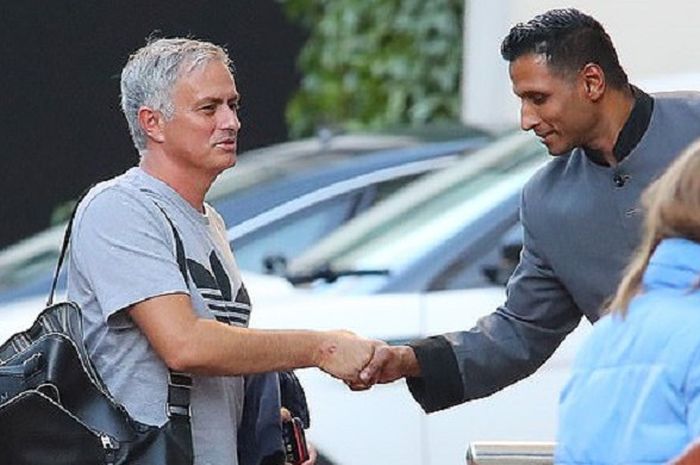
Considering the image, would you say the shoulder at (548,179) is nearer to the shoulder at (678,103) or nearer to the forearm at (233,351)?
the shoulder at (678,103)

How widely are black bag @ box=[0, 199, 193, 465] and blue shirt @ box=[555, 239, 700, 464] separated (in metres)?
1.09

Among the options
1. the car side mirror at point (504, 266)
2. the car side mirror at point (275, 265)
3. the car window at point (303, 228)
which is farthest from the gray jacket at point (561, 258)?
the car window at point (303, 228)

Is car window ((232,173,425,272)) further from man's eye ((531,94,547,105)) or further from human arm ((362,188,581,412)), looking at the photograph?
man's eye ((531,94,547,105))

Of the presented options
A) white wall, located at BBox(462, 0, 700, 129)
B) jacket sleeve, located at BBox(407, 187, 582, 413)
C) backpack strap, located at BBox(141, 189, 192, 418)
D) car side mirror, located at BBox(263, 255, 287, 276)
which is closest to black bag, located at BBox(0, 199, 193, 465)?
backpack strap, located at BBox(141, 189, 192, 418)

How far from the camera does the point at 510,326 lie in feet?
17.1

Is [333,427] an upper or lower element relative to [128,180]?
lower

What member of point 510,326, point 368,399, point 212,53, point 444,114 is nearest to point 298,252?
point 368,399

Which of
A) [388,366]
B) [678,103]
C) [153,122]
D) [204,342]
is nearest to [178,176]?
[153,122]

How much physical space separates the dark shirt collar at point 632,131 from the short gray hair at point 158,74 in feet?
2.89

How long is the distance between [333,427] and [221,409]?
1516 mm

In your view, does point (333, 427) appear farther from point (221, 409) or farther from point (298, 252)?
point (221, 409)

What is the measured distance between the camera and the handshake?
4.67 m

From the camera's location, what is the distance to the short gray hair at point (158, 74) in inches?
182

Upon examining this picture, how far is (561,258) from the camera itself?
502 centimetres
